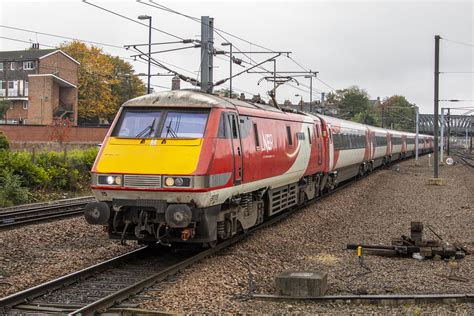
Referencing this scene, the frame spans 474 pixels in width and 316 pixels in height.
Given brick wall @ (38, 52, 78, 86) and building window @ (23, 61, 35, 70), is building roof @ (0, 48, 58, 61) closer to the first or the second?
building window @ (23, 61, 35, 70)

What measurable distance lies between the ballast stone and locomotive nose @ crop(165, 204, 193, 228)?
1941 millimetres

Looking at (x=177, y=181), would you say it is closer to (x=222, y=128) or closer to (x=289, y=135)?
(x=222, y=128)

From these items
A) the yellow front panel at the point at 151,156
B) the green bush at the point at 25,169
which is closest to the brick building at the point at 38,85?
the green bush at the point at 25,169

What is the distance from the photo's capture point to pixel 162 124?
10.4 metres

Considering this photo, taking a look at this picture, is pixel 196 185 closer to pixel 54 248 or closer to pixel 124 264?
pixel 124 264

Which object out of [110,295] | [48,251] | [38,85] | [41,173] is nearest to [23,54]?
[38,85]

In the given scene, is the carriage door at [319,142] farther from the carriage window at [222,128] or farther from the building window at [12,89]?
the building window at [12,89]

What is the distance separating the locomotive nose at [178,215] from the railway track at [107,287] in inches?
29.3

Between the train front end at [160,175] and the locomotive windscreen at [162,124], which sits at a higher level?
the locomotive windscreen at [162,124]

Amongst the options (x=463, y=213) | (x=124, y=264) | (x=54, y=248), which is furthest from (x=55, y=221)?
(x=463, y=213)

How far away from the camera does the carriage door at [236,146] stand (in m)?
11.0

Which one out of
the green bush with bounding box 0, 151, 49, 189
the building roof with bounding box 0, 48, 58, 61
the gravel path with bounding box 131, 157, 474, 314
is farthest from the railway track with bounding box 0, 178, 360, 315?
the building roof with bounding box 0, 48, 58, 61

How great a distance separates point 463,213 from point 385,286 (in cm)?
992

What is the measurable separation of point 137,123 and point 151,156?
103 centimetres
